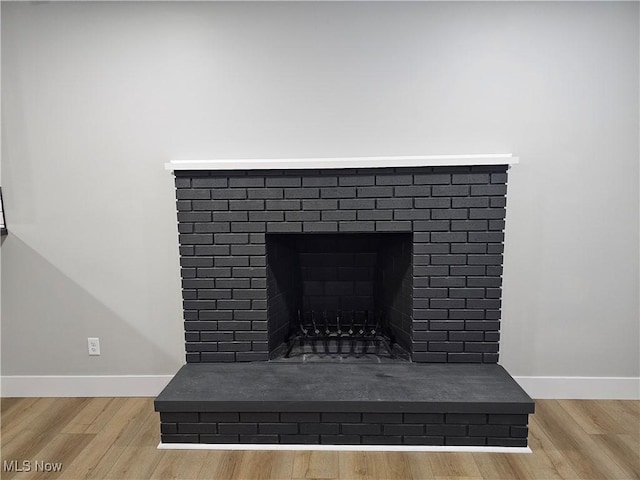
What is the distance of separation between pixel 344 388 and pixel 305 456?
346 mm

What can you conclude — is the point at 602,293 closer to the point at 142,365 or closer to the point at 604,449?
the point at 604,449

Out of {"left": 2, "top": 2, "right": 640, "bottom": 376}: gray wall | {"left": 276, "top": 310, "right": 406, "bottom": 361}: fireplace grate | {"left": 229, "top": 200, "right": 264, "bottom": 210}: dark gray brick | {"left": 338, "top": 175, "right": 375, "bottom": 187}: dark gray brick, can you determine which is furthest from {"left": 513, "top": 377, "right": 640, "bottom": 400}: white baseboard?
{"left": 229, "top": 200, "right": 264, "bottom": 210}: dark gray brick

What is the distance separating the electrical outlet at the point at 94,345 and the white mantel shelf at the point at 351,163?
115 cm

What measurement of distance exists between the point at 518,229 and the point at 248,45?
1.80 m

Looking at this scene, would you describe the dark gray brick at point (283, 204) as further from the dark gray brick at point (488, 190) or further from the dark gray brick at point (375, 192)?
the dark gray brick at point (488, 190)

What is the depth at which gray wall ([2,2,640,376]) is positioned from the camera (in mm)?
2311

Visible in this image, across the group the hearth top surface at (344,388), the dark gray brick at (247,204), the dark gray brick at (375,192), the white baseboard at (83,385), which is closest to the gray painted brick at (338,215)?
the dark gray brick at (375,192)

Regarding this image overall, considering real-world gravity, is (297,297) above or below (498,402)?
above

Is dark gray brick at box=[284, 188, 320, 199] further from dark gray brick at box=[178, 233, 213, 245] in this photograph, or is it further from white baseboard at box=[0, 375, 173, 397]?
white baseboard at box=[0, 375, 173, 397]

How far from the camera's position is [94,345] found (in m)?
2.57

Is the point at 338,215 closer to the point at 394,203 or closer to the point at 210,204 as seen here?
the point at 394,203

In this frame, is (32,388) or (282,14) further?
(32,388)

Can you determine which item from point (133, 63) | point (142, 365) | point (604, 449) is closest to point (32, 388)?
point (142, 365)

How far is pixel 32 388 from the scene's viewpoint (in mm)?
2605
